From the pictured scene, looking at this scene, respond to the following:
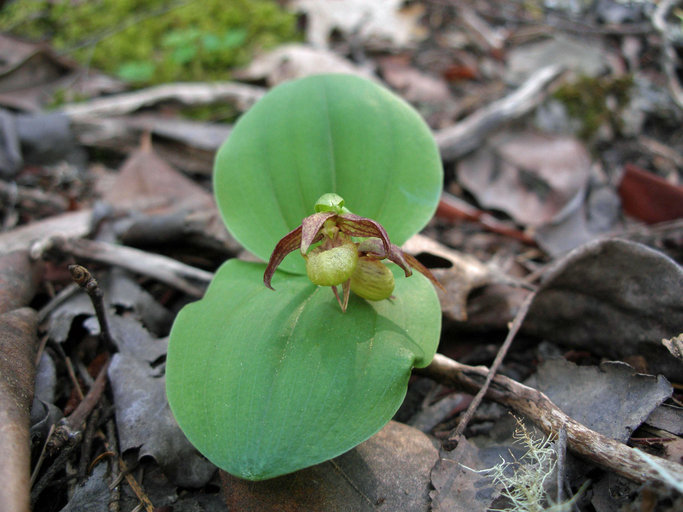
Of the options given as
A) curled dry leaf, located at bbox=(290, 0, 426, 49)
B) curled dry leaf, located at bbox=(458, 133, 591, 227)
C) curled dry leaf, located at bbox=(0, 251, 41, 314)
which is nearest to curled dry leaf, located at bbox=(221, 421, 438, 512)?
curled dry leaf, located at bbox=(0, 251, 41, 314)

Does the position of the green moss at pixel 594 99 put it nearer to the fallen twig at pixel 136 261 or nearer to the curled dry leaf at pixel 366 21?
the curled dry leaf at pixel 366 21

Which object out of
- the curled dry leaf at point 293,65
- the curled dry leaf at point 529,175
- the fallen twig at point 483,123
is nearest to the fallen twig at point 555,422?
the curled dry leaf at point 529,175

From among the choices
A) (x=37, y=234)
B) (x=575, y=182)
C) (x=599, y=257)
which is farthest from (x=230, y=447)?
(x=575, y=182)

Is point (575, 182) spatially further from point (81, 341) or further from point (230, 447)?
point (81, 341)

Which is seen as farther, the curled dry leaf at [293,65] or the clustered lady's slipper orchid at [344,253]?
the curled dry leaf at [293,65]

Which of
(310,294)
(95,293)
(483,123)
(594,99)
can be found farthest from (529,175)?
(95,293)

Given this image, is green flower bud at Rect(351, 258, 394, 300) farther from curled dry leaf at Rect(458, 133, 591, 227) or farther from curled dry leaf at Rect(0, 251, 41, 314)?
curled dry leaf at Rect(458, 133, 591, 227)

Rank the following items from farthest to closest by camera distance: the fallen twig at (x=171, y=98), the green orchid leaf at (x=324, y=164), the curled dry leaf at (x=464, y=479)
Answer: the fallen twig at (x=171, y=98) → the green orchid leaf at (x=324, y=164) → the curled dry leaf at (x=464, y=479)
